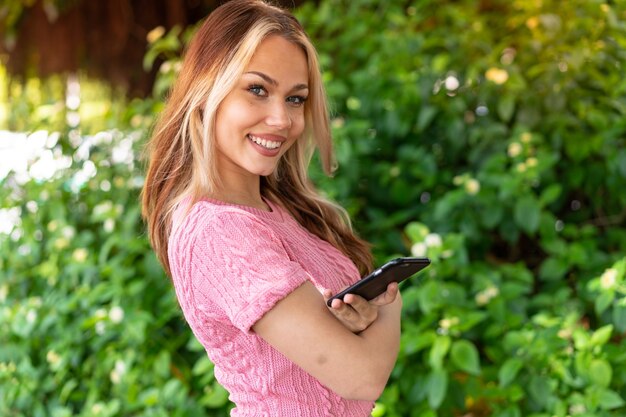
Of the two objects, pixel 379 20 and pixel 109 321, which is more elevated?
pixel 379 20

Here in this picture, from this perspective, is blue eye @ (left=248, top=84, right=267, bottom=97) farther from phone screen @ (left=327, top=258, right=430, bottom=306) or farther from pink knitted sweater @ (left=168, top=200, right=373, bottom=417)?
phone screen @ (left=327, top=258, right=430, bottom=306)

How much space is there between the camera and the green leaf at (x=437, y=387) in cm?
237

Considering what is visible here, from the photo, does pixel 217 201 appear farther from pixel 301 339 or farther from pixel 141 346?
pixel 141 346

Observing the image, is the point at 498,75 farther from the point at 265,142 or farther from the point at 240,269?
the point at 240,269

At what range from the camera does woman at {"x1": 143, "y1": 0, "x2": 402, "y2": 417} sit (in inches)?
50.0

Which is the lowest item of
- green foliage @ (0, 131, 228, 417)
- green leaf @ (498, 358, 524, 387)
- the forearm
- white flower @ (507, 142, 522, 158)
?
green foliage @ (0, 131, 228, 417)

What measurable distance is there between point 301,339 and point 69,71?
3641mm

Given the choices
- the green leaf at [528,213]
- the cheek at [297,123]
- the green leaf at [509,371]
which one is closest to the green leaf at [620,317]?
the green leaf at [509,371]

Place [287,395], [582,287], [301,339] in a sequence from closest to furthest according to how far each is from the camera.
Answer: [301,339] → [287,395] → [582,287]

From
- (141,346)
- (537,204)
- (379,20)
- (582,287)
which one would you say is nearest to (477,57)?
(379,20)

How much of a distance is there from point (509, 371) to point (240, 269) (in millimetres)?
1254

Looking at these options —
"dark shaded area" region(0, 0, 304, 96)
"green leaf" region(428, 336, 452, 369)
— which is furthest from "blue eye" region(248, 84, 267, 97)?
"dark shaded area" region(0, 0, 304, 96)

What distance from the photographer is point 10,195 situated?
3438 mm

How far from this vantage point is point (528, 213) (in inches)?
109
